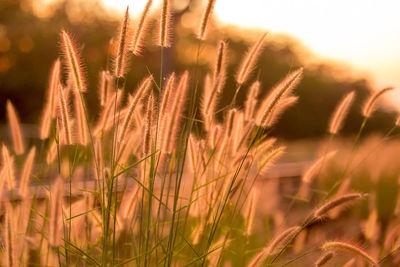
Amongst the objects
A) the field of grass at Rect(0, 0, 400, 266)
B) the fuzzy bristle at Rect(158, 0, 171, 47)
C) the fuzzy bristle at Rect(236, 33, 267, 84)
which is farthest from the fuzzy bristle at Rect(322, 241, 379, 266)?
the fuzzy bristle at Rect(158, 0, 171, 47)

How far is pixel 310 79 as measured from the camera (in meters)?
14.1

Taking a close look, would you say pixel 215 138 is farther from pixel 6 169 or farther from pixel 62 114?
pixel 6 169

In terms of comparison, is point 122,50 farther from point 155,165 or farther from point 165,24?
point 155,165

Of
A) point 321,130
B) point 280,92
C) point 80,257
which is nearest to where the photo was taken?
point 280,92

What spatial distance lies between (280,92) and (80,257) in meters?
0.75

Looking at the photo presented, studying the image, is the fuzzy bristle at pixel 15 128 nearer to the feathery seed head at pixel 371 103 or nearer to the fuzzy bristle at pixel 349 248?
the fuzzy bristle at pixel 349 248

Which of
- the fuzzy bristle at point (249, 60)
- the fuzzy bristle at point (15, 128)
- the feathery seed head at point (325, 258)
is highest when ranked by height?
the fuzzy bristle at point (249, 60)

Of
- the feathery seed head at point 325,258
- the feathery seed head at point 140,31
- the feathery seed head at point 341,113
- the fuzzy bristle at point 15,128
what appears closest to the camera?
the feathery seed head at point 325,258

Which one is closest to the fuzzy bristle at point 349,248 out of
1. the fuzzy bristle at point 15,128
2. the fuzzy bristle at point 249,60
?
the fuzzy bristle at point 249,60

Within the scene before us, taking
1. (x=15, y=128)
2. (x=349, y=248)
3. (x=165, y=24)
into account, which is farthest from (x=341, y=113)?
(x=15, y=128)

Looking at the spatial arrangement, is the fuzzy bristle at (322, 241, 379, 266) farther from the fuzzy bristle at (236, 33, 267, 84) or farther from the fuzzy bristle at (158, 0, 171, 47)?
the fuzzy bristle at (158, 0, 171, 47)

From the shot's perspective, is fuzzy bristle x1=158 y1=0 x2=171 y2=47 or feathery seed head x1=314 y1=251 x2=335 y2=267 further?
fuzzy bristle x1=158 y1=0 x2=171 y2=47

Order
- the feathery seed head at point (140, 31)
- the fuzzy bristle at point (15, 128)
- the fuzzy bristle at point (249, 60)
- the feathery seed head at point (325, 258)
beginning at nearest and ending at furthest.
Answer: the feathery seed head at point (325, 258) < the feathery seed head at point (140, 31) < the fuzzy bristle at point (249, 60) < the fuzzy bristle at point (15, 128)

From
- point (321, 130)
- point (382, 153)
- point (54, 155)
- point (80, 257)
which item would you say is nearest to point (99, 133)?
point (54, 155)
